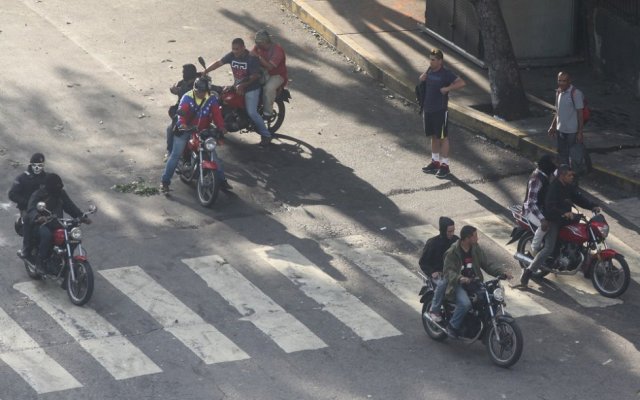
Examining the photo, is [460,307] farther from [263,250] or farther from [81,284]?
[81,284]

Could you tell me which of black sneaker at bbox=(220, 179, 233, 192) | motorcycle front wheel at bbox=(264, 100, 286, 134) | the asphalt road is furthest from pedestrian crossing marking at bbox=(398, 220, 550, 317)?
motorcycle front wheel at bbox=(264, 100, 286, 134)

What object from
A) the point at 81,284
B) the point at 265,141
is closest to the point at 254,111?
the point at 265,141

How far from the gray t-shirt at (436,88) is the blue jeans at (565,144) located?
179 cm

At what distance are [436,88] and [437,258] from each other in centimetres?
545

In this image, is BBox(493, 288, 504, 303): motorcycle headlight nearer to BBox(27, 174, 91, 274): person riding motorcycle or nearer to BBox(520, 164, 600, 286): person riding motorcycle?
BBox(520, 164, 600, 286): person riding motorcycle

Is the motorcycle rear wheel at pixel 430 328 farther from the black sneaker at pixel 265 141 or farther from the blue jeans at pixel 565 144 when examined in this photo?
the black sneaker at pixel 265 141

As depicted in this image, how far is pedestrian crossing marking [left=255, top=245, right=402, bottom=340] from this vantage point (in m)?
14.5

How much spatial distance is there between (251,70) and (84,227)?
4.45 m

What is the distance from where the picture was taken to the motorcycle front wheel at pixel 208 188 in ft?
58.3

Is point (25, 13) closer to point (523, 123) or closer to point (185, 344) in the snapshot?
point (523, 123)

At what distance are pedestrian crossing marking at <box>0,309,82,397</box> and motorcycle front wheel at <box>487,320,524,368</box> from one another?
14.4 ft

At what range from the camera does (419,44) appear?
974 inches

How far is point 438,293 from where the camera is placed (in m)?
13.9

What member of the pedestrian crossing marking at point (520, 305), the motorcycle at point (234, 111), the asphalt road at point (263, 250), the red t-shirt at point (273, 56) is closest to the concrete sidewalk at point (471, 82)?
the asphalt road at point (263, 250)
